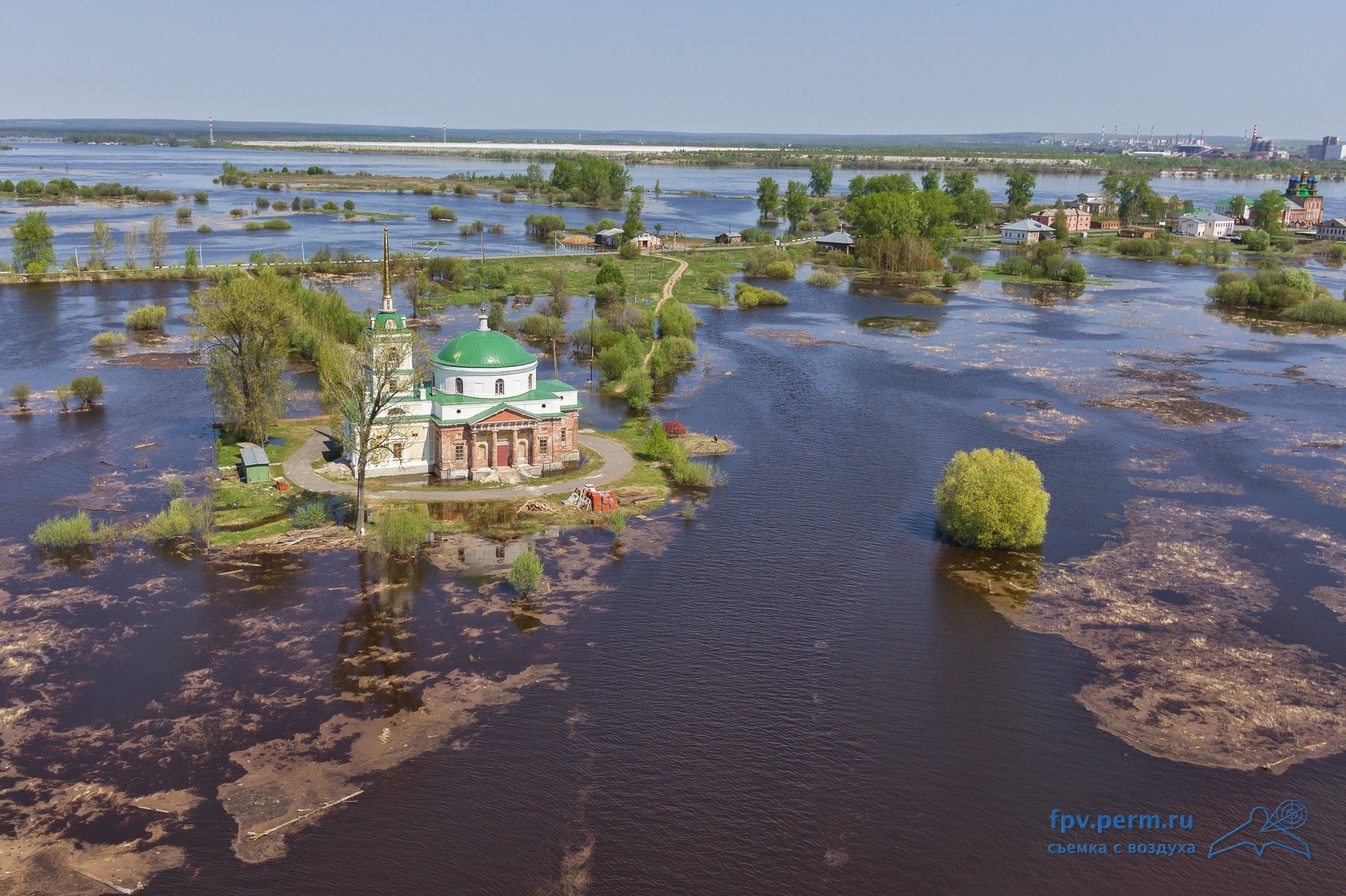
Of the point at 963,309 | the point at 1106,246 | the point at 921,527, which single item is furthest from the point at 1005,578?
the point at 1106,246

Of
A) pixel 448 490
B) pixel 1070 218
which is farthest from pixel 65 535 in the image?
pixel 1070 218

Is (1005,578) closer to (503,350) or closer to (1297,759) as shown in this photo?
(1297,759)

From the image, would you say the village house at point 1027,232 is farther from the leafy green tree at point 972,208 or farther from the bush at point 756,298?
the bush at point 756,298

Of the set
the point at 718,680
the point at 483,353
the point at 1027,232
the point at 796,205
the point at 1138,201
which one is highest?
the point at 1138,201

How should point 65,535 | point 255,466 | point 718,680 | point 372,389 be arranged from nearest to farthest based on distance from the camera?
point 718,680 → point 65,535 → point 372,389 → point 255,466

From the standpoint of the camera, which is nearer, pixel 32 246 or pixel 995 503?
pixel 995 503

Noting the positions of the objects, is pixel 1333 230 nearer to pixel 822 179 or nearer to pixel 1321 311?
pixel 1321 311

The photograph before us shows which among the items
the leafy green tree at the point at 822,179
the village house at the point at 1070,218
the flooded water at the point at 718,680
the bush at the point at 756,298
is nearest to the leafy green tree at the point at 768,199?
the leafy green tree at the point at 822,179
